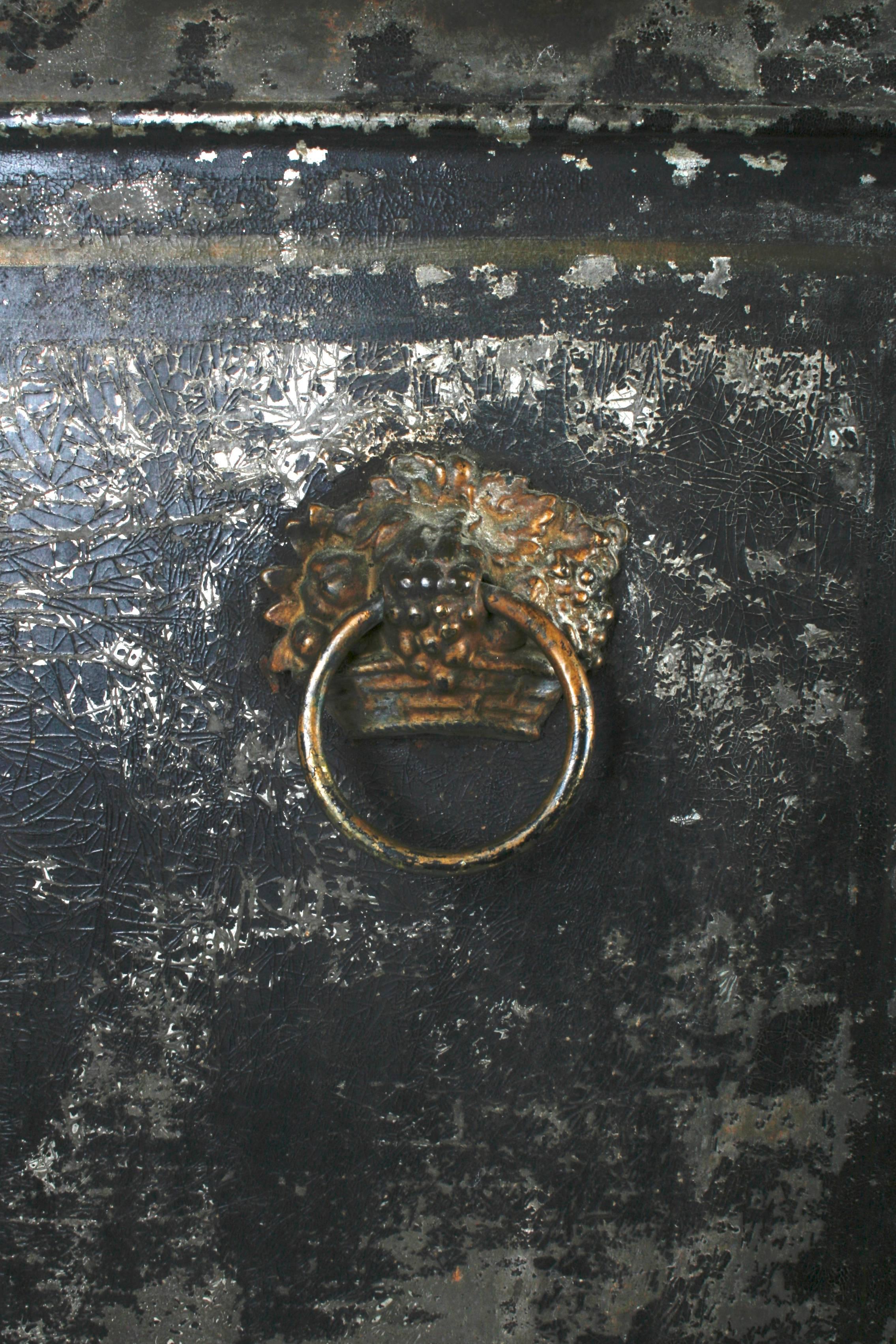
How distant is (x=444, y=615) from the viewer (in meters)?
0.46

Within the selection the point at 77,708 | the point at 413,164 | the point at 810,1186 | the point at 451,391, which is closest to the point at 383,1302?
the point at 810,1186

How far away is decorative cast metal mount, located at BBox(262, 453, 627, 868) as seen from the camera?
46 centimetres

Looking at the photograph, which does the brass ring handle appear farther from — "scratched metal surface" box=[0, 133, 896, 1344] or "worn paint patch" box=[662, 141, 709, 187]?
"worn paint patch" box=[662, 141, 709, 187]

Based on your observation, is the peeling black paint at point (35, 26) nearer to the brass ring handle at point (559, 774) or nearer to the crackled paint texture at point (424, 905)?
the crackled paint texture at point (424, 905)

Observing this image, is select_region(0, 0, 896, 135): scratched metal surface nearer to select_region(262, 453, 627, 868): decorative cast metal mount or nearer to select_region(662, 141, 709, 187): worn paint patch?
select_region(662, 141, 709, 187): worn paint patch

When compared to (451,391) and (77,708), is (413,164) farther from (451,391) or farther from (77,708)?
(77,708)

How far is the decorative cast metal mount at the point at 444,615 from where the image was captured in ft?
1.50

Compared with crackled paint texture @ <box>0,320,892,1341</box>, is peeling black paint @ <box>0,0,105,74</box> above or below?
above

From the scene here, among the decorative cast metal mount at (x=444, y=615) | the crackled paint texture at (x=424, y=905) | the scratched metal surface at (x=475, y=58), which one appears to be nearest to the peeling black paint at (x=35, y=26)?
the scratched metal surface at (x=475, y=58)

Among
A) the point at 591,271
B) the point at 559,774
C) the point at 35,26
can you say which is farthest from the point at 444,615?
the point at 35,26

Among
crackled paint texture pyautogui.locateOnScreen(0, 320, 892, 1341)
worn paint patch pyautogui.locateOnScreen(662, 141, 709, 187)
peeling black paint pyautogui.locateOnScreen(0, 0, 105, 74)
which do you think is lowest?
crackled paint texture pyautogui.locateOnScreen(0, 320, 892, 1341)

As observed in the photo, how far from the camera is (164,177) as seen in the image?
0.48 m

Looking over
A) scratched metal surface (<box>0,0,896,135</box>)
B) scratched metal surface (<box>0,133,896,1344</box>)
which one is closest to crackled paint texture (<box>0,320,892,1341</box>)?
scratched metal surface (<box>0,133,896,1344</box>)

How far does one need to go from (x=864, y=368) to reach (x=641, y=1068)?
399 millimetres
